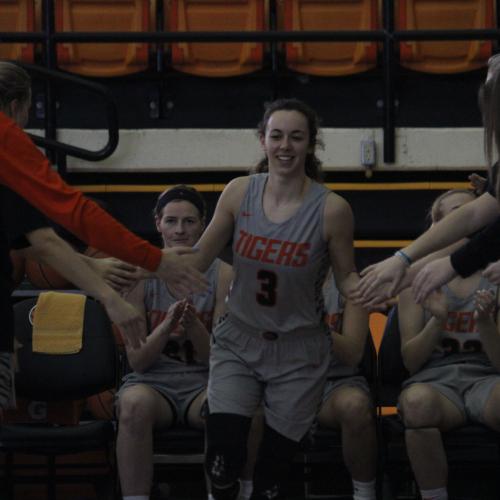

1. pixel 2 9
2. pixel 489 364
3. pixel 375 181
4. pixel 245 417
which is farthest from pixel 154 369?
pixel 2 9

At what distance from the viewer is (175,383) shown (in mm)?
5066

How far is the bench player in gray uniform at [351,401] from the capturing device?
4895mm

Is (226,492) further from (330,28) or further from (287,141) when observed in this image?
(330,28)

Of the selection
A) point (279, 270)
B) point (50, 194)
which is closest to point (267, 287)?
point (279, 270)

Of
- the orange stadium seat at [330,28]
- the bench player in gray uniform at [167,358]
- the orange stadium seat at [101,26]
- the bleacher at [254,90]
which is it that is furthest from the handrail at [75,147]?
the bench player in gray uniform at [167,358]

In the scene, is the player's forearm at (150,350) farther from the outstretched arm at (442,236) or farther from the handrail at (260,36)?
the handrail at (260,36)

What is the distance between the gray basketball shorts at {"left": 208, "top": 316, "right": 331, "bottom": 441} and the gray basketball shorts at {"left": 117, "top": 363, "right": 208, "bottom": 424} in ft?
2.04

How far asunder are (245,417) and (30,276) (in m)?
1.86

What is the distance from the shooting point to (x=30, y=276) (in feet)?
19.0

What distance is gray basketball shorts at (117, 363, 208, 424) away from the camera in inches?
197

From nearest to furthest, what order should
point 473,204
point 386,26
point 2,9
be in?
1. point 473,204
2. point 386,26
3. point 2,9

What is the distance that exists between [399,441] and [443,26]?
9.98 ft

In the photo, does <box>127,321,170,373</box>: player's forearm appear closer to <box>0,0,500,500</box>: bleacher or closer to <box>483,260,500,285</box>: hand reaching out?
<box>483,260,500,285</box>: hand reaching out

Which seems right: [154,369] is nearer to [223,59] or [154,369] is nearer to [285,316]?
[285,316]
